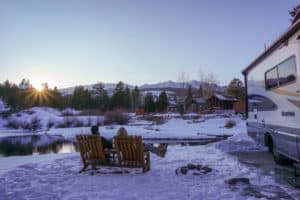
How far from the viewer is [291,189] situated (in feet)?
15.2

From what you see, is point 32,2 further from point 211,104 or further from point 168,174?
point 211,104

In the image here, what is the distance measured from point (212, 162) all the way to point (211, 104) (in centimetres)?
3991

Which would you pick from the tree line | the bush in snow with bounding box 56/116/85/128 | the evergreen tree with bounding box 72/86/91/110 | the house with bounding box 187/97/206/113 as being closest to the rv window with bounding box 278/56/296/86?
the bush in snow with bounding box 56/116/85/128

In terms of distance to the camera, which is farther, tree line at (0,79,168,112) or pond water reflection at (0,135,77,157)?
tree line at (0,79,168,112)

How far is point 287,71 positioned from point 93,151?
14.2ft

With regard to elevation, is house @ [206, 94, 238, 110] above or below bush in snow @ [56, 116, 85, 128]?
above

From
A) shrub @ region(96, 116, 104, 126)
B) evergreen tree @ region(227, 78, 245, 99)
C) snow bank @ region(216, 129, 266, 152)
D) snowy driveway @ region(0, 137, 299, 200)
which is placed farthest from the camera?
evergreen tree @ region(227, 78, 245, 99)

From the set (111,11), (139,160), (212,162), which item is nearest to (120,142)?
(139,160)

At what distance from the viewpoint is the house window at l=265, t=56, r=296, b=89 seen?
4.79 m

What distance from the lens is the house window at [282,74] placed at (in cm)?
479

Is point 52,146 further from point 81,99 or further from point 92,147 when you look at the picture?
point 81,99

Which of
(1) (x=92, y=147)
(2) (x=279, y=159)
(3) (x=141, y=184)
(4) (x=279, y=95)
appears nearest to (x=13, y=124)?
(1) (x=92, y=147)

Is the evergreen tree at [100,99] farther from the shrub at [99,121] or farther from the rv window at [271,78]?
the rv window at [271,78]

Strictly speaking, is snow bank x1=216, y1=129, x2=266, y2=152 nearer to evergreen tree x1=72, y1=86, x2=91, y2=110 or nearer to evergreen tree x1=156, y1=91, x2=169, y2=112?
evergreen tree x1=156, y1=91, x2=169, y2=112
